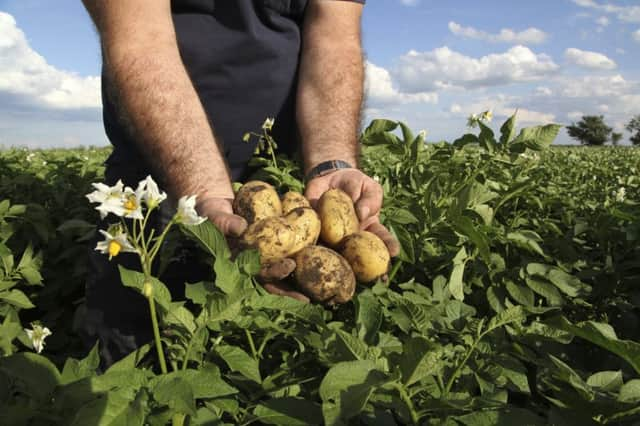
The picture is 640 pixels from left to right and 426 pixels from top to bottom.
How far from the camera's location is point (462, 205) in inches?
62.4

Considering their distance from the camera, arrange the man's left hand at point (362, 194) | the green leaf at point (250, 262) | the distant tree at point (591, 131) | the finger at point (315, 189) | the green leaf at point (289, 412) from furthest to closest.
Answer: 1. the distant tree at point (591, 131)
2. the finger at point (315, 189)
3. the man's left hand at point (362, 194)
4. the green leaf at point (250, 262)
5. the green leaf at point (289, 412)

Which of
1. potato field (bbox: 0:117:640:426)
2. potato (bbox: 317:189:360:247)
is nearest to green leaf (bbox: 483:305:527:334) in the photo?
potato field (bbox: 0:117:640:426)

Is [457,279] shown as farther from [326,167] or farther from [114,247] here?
[114,247]

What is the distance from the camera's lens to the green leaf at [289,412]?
0.96 m

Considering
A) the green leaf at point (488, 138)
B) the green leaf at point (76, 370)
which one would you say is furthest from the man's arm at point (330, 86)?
the green leaf at point (76, 370)

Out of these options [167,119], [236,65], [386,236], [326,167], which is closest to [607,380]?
[386,236]

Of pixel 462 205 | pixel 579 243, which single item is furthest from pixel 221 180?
pixel 579 243

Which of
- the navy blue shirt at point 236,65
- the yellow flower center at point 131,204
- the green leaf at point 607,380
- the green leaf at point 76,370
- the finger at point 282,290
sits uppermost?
the navy blue shirt at point 236,65

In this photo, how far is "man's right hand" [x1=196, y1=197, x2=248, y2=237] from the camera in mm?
1610

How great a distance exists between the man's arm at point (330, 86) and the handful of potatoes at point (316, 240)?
36cm

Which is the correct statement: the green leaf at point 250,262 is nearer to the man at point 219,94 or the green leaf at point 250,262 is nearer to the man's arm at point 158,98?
the man at point 219,94

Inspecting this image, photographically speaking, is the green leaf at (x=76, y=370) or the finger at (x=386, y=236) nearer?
the green leaf at (x=76, y=370)

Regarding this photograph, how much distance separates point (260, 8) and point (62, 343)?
7.07 ft

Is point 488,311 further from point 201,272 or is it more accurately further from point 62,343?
point 62,343
